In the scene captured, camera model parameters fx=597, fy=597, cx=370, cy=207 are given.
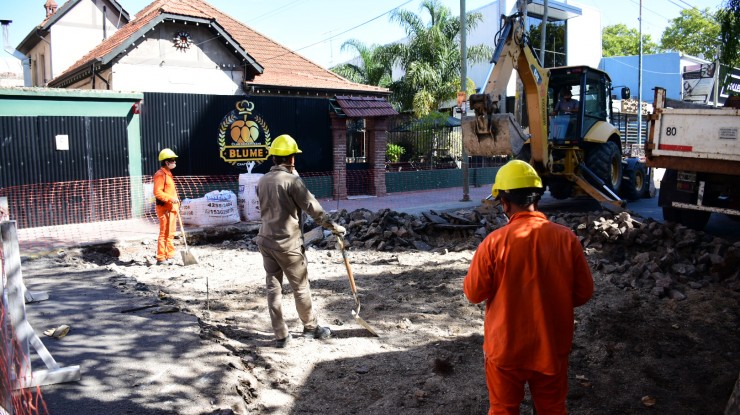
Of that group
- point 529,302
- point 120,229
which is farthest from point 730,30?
point 120,229

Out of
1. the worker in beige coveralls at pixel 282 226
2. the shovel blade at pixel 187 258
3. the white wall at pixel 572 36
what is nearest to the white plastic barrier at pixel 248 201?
the shovel blade at pixel 187 258

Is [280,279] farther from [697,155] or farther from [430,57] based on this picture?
[430,57]

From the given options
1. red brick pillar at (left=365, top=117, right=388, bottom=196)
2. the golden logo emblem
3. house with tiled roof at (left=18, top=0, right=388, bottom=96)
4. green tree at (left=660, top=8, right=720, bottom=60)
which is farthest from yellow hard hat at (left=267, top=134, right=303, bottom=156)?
green tree at (left=660, top=8, right=720, bottom=60)

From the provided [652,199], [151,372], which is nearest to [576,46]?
[652,199]

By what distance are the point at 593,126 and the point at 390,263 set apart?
20.6ft

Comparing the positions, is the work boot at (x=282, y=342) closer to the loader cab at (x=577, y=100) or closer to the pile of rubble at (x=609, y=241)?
the pile of rubble at (x=609, y=241)

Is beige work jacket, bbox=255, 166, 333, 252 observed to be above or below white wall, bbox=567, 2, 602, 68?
below

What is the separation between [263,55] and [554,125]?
11608mm

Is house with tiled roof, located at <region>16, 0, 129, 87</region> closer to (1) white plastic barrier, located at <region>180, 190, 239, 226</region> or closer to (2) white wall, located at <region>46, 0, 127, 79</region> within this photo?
(2) white wall, located at <region>46, 0, 127, 79</region>

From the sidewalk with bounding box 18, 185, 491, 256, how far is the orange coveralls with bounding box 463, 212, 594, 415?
29.8ft

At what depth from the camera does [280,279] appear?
5719 millimetres

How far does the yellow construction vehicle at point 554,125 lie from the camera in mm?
9656

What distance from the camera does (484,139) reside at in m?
9.71

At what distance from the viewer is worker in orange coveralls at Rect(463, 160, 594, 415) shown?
293 cm
